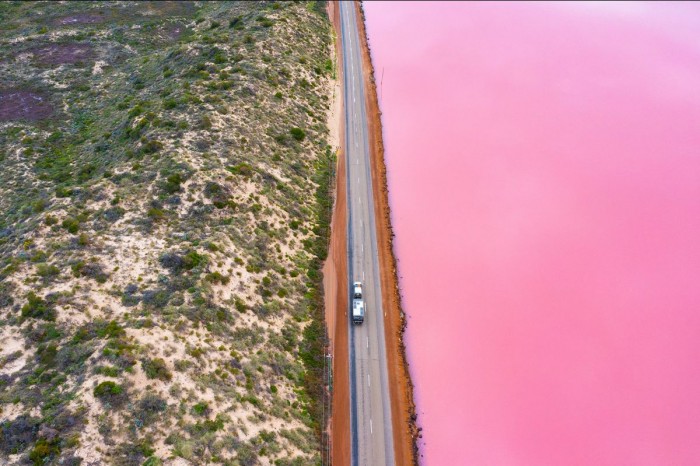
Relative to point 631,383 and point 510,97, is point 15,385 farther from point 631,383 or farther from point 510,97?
point 510,97

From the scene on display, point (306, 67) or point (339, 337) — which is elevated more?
point (306, 67)

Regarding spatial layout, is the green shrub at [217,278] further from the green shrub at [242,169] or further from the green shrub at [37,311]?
the green shrub at [242,169]

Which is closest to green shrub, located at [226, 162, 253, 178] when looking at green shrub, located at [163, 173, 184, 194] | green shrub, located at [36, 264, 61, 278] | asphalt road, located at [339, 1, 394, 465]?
green shrub, located at [163, 173, 184, 194]

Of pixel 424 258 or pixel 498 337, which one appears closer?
pixel 498 337

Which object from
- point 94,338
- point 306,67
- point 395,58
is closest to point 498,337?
point 94,338

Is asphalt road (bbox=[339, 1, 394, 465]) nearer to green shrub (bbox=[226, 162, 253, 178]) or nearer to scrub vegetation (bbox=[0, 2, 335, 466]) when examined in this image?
scrub vegetation (bbox=[0, 2, 335, 466])

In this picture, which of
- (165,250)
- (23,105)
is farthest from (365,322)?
(23,105)

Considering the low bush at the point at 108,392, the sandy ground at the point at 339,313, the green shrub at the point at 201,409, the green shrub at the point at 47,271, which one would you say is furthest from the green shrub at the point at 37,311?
the sandy ground at the point at 339,313
